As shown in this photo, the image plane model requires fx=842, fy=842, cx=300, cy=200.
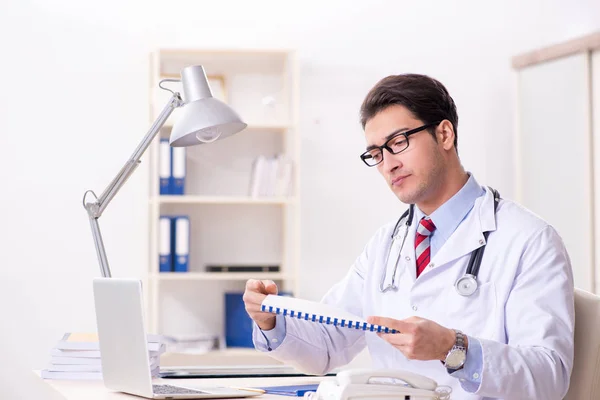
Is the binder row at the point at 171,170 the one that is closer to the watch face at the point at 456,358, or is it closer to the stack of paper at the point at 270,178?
the stack of paper at the point at 270,178

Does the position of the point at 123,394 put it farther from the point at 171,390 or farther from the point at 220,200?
the point at 220,200

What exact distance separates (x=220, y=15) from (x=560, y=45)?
5.82 ft

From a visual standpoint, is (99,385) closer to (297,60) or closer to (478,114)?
(297,60)

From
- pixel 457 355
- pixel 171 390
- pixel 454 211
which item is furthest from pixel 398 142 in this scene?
pixel 171 390

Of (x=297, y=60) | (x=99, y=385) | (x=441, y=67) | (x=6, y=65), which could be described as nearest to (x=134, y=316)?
(x=99, y=385)

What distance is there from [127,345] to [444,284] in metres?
0.72

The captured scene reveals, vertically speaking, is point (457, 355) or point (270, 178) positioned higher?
point (270, 178)

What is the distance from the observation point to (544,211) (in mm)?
4344

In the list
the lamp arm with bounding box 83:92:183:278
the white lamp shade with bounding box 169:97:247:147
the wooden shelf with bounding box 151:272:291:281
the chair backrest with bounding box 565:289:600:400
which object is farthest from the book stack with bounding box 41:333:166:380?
the wooden shelf with bounding box 151:272:291:281

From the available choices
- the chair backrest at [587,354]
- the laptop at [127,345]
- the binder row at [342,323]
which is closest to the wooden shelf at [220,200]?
the laptop at [127,345]

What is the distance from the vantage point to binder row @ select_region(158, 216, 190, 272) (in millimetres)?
4082

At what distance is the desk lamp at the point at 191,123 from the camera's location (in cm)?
208

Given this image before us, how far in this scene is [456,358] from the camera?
5.12ft

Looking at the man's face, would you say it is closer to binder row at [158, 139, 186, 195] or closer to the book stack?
the book stack
